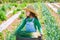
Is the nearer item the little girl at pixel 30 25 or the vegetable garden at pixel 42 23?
the little girl at pixel 30 25

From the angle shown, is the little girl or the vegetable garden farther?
the vegetable garden

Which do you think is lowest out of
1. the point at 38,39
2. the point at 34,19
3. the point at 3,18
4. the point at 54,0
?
the point at 54,0

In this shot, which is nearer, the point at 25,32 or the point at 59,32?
the point at 25,32

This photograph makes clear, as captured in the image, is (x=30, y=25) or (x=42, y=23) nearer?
(x=30, y=25)

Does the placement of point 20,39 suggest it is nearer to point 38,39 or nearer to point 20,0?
point 38,39

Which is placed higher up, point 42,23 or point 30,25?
point 30,25

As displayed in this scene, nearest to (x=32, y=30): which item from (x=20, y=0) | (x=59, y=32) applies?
(x=59, y=32)

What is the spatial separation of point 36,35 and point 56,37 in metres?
2.05

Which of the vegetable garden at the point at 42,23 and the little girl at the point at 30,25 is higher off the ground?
the little girl at the point at 30,25

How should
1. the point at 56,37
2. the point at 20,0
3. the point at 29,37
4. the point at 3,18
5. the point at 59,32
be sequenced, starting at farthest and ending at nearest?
the point at 20,0 → the point at 3,18 → the point at 59,32 → the point at 56,37 → the point at 29,37

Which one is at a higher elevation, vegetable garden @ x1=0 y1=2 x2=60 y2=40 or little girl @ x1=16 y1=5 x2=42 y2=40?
little girl @ x1=16 y1=5 x2=42 y2=40

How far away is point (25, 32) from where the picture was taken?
409 cm

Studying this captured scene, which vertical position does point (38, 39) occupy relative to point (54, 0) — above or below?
above

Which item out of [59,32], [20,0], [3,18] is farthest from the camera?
[20,0]
